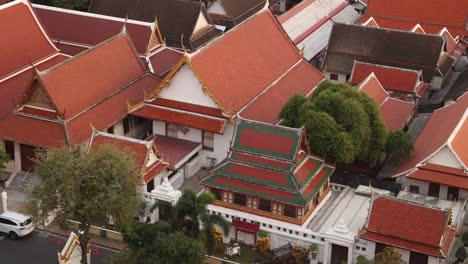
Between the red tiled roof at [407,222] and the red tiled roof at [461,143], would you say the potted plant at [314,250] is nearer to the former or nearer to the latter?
the red tiled roof at [407,222]

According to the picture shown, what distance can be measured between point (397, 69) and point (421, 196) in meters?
13.7

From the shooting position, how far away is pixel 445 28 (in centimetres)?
5622

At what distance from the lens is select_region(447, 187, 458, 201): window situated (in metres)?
35.9

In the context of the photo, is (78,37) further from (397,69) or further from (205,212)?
(205,212)

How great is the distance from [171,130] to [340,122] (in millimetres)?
9093

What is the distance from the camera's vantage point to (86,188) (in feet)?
95.2

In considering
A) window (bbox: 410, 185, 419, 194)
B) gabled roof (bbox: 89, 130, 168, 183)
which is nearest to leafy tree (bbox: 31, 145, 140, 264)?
gabled roof (bbox: 89, 130, 168, 183)

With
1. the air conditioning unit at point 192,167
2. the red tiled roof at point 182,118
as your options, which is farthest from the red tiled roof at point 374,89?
the air conditioning unit at point 192,167

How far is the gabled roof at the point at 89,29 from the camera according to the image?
48.0 meters

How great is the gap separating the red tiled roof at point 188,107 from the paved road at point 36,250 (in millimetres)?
9219

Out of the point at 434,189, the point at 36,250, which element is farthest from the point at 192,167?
the point at 434,189

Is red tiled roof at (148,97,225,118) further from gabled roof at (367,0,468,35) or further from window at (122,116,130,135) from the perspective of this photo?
gabled roof at (367,0,468,35)

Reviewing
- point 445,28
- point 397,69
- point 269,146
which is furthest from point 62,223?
point 445,28

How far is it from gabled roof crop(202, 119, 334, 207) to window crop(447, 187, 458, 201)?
622 centimetres
